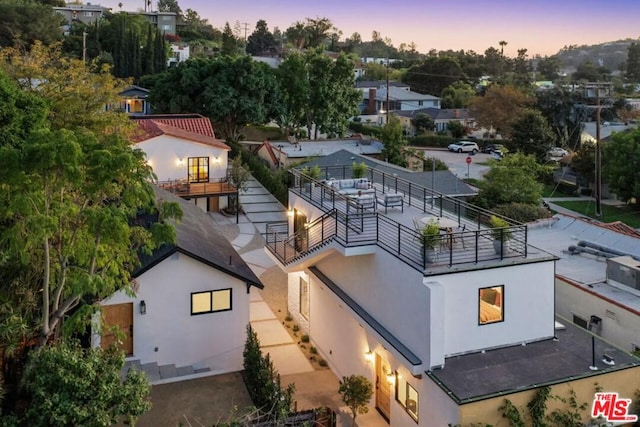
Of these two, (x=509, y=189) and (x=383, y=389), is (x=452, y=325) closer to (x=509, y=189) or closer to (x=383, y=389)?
(x=383, y=389)

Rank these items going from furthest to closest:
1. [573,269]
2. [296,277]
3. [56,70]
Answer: [56,70] → [296,277] → [573,269]

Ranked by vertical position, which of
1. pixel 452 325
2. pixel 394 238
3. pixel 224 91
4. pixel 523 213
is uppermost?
pixel 224 91

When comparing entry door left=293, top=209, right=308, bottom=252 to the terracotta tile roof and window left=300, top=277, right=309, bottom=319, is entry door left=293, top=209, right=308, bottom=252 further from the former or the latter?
the terracotta tile roof

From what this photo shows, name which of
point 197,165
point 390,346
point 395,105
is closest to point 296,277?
point 390,346

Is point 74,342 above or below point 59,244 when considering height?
below

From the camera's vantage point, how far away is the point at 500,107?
6969cm

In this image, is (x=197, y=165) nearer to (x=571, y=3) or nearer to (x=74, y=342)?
(x=74, y=342)

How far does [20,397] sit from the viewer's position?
41.3 ft

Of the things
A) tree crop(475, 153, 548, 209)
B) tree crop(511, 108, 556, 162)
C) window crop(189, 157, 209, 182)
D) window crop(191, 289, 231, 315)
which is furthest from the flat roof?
tree crop(511, 108, 556, 162)

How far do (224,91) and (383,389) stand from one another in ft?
132

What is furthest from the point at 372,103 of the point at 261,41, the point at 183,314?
the point at 183,314

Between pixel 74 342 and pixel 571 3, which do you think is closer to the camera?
pixel 74 342

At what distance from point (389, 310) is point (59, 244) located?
772cm

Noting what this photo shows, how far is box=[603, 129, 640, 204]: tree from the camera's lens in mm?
41094
